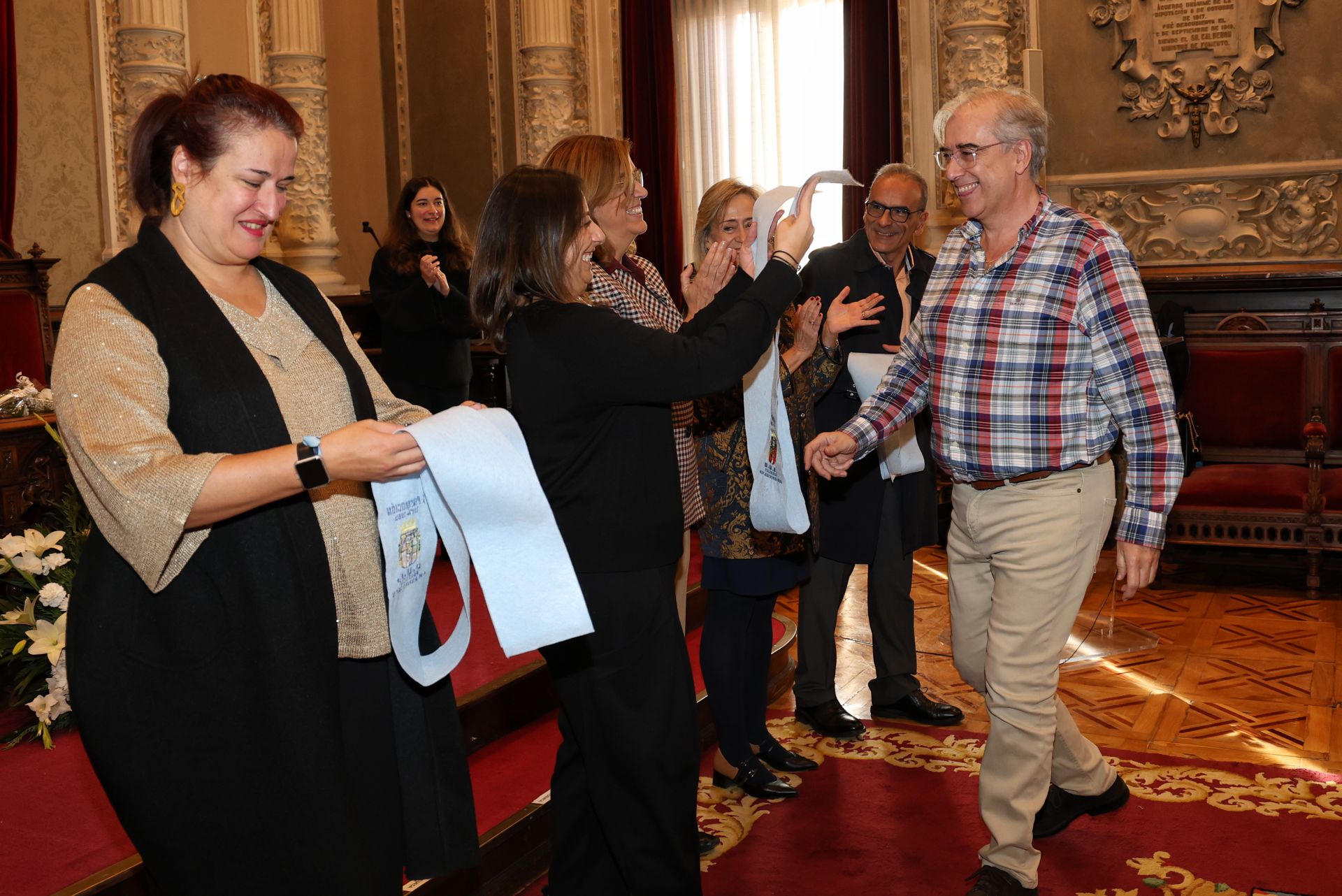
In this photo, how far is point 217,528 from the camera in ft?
5.43

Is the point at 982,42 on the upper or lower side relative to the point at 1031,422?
upper

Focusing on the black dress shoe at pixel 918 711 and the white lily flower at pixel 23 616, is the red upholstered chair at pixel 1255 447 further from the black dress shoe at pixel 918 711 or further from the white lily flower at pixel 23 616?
the white lily flower at pixel 23 616

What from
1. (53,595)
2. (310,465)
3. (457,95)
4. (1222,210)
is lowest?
(53,595)

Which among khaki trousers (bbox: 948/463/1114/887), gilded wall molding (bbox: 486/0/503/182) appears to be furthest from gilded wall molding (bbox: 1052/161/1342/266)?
khaki trousers (bbox: 948/463/1114/887)

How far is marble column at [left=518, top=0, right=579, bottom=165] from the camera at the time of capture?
26.5 ft

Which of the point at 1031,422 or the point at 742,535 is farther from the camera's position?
the point at 742,535

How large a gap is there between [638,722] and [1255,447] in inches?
190

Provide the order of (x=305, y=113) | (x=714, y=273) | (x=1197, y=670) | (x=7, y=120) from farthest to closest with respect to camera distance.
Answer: (x=305, y=113)
(x=7, y=120)
(x=1197, y=670)
(x=714, y=273)

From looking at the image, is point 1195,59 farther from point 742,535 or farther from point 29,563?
point 29,563

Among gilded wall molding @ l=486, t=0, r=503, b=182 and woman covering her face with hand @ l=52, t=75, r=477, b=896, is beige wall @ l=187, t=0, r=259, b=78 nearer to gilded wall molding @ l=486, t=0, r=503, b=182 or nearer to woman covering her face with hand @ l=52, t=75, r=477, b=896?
gilded wall molding @ l=486, t=0, r=503, b=182

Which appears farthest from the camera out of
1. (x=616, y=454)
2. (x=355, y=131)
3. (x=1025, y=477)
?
(x=355, y=131)

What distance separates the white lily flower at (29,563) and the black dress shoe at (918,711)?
8.41ft

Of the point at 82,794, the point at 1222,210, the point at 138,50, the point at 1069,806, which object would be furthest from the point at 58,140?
the point at 1222,210

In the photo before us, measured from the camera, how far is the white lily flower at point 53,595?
3.22 metres
